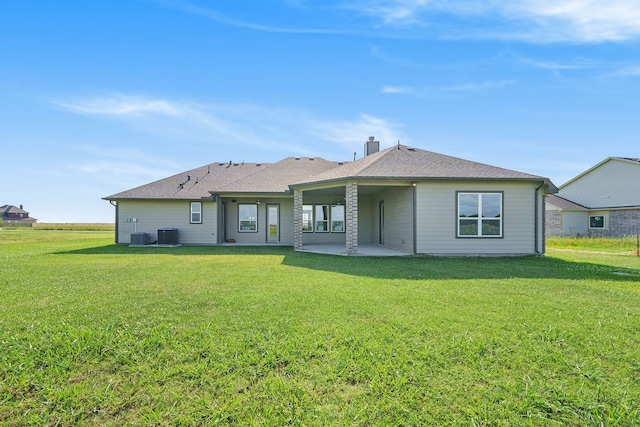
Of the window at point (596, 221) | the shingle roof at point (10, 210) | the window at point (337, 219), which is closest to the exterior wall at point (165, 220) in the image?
the window at point (337, 219)

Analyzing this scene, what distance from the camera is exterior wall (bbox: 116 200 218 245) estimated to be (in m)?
16.1

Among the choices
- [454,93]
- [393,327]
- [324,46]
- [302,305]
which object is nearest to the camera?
[393,327]

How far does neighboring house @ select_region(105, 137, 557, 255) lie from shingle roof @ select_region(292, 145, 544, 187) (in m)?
0.04

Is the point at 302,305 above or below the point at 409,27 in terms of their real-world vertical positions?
below

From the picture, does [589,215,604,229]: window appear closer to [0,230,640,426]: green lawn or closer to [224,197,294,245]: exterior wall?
[0,230,640,426]: green lawn

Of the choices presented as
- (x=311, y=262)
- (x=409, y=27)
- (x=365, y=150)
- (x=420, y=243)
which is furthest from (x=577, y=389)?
(x=365, y=150)

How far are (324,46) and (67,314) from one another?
1146 cm

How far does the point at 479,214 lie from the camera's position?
37.1ft

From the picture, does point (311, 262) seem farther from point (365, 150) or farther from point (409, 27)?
point (365, 150)

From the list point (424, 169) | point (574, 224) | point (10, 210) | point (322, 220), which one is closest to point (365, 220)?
point (322, 220)

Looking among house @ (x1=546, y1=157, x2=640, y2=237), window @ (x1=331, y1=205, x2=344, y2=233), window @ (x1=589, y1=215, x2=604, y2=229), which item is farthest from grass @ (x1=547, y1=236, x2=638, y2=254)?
window @ (x1=331, y1=205, x2=344, y2=233)

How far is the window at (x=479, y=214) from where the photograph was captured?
11.3 meters

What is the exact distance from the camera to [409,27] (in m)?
10.9

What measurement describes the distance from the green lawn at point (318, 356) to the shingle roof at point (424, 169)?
590 centimetres
